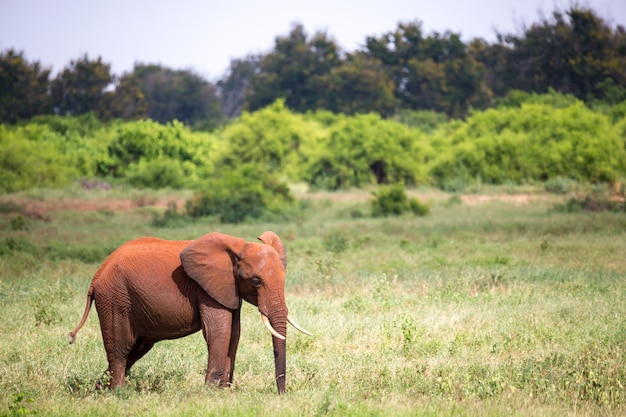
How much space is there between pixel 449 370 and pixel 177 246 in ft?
8.62

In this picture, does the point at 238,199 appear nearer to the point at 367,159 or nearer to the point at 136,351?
the point at 367,159

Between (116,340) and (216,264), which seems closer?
(216,264)

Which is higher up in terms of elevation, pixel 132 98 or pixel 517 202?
pixel 132 98

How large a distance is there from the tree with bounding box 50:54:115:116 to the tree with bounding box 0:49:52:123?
1.09 metres

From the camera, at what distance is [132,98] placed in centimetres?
6306

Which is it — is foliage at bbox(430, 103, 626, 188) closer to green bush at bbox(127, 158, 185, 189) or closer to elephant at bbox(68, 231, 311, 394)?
green bush at bbox(127, 158, 185, 189)

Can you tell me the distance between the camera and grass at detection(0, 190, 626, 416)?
7160 millimetres

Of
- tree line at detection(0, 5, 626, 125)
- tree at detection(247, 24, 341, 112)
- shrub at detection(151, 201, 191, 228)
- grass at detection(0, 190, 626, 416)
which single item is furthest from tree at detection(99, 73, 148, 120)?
grass at detection(0, 190, 626, 416)

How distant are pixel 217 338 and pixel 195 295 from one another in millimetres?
412

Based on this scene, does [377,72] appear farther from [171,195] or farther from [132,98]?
[171,195]

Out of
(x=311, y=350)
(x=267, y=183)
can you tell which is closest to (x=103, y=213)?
(x=267, y=183)

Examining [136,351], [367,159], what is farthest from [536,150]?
[136,351]

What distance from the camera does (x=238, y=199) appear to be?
25781 millimetres

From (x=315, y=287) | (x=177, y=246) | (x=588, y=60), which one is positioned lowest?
(x=315, y=287)
